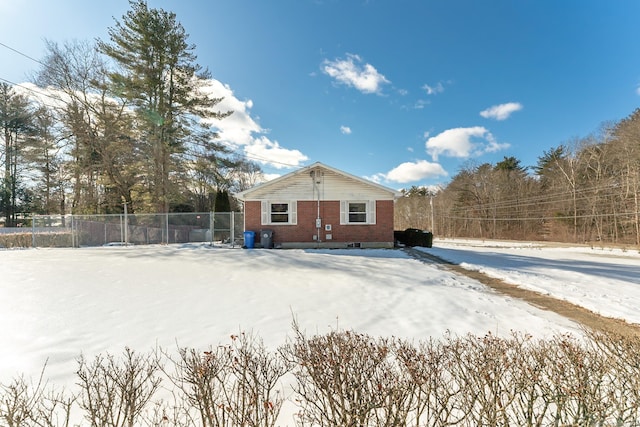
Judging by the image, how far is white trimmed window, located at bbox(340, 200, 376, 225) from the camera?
14016 millimetres

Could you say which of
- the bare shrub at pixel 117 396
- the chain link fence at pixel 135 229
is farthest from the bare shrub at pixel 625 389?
Result: the chain link fence at pixel 135 229

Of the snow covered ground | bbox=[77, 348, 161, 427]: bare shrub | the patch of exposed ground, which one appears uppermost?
bbox=[77, 348, 161, 427]: bare shrub

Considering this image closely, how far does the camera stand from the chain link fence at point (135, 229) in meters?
15.0

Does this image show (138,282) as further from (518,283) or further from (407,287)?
(518,283)

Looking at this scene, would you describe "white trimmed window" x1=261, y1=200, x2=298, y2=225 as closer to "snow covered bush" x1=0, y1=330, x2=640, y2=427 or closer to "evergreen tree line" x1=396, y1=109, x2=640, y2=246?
"snow covered bush" x1=0, y1=330, x2=640, y2=427

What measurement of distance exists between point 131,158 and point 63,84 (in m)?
6.53

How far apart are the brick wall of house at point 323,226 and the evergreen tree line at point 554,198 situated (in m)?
18.8

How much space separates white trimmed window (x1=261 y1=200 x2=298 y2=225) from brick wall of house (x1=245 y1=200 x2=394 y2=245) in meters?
0.22

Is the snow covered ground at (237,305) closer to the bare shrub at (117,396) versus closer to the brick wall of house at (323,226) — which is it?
the bare shrub at (117,396)

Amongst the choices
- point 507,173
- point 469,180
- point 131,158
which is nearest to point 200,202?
point 131,158

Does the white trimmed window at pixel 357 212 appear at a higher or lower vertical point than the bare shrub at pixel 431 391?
higher

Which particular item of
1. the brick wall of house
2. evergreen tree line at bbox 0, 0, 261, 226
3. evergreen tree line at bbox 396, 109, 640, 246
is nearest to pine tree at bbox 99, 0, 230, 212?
evergreen tree line at bbox 0, 0, 261, 226

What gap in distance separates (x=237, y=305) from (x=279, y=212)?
31.2 feet

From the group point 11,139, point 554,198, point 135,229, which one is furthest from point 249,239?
point 554,198
